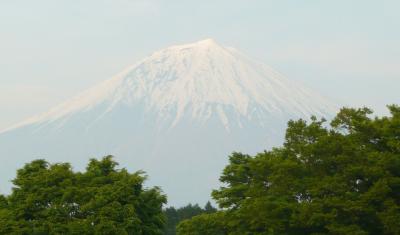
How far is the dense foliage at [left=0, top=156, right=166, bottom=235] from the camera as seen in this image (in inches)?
1342

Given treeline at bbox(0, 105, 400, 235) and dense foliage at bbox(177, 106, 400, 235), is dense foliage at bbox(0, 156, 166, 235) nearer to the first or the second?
treeline at bbox(0, 105, 400, 235)

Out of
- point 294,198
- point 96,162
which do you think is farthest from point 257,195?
point 96,162

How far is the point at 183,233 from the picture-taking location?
149 feet

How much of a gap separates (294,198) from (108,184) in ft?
29.1

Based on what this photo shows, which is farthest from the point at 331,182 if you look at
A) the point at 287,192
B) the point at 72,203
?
the point at 72,203

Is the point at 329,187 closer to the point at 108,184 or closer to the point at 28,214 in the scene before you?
the point at 108,184

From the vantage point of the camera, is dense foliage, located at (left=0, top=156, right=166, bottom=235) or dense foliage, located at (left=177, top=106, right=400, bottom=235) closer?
dense foliage, located at (left=177, top=106, right=400, bottom=235)

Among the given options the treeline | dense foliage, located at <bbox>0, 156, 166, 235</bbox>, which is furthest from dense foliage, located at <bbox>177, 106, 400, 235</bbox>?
dense foliage, located at <bbox>0, 156, 166, 235</bbox>

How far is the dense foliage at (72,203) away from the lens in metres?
34.1

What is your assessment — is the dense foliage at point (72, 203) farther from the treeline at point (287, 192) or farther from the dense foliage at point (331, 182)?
the dense foliage at point (331, 182)

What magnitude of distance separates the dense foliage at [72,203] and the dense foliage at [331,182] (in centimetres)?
534

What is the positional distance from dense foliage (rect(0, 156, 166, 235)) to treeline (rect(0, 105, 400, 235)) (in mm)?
46

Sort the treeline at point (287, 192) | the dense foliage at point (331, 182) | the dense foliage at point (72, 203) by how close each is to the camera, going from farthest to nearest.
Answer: the dense foliage at point (72, 203)
the treeline at point (287, 192)
the dense foliage at point (331, 182)

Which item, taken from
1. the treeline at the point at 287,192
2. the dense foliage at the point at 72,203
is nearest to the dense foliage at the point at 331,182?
the treeline at the point at 287,192
